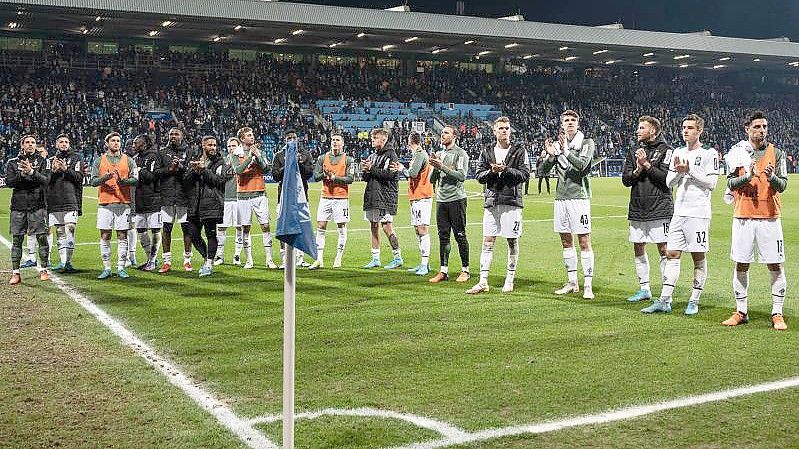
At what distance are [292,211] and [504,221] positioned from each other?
6134 mm

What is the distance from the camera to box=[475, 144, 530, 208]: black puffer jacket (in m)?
10.4

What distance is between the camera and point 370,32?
48.3 meters

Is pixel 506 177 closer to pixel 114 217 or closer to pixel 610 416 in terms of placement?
pixel 610 416

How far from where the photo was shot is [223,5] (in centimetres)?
4206

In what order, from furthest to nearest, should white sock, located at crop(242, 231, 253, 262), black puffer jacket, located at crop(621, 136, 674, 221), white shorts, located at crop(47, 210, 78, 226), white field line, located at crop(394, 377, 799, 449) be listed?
white sock, located at crop(242, 231, 253, 262) < white shorts, located at crop(47, 210, 78, 226) < black puffer jacket, located at crop(621, 136, 674, 221) < white field line, located at crop(394, 377, 799, 449)

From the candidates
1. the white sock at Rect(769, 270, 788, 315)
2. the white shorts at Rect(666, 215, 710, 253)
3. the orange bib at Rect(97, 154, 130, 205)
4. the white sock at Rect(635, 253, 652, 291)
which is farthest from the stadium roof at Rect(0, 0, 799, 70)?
the white sock at Rect(769, 270, 788, 315)

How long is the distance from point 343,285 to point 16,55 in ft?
136

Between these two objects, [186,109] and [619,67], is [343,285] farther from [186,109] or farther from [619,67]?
[619,67]

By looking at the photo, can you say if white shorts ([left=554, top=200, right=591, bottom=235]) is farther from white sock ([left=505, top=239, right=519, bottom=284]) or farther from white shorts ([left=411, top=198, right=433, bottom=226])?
white shorts ([left=411, top=198, right=433, bottom=226])

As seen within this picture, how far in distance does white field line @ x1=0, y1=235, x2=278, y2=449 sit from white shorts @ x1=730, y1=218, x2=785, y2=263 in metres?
5.34

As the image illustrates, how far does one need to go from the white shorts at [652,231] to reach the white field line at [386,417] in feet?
16.8

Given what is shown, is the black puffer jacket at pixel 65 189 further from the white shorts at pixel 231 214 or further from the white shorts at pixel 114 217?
the white shorts at pixel 231 214

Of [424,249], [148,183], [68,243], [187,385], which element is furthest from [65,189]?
[187,385]

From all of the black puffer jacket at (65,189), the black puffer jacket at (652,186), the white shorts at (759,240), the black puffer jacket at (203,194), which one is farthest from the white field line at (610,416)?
the black puffer jacket at (65,189)
